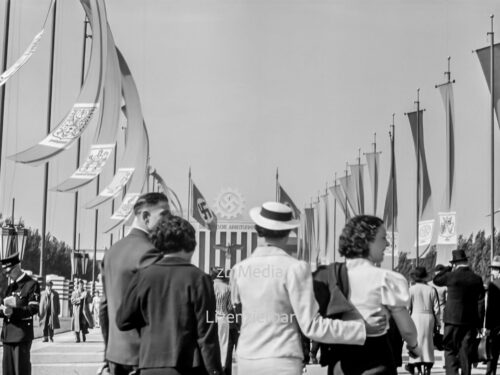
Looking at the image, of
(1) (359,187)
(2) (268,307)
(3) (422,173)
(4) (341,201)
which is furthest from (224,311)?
(4) (341,201)

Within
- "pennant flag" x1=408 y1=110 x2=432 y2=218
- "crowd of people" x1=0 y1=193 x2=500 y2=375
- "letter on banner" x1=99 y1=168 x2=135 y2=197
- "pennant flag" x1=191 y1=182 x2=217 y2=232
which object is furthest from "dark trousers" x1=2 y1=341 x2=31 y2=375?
"pennant flag" x1=191 y1=182 x2=217 y2=232

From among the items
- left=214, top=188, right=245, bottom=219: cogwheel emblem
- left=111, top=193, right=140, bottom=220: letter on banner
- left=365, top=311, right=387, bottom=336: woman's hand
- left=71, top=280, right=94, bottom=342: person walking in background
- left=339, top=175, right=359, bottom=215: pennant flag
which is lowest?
left=71, top=280, right=94, bottom=342: person walking in background

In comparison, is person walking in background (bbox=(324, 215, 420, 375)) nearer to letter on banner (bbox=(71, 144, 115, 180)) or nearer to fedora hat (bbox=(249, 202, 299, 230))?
fedora hat (bbox=(249, 202, 299, 230))

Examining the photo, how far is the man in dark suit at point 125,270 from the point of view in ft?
20.3

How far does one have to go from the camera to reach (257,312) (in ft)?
18.1

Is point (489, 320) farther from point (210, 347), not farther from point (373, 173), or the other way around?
point (373, 173)

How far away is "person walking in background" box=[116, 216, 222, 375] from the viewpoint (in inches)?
221

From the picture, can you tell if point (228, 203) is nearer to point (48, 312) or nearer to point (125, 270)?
point (48, 312)

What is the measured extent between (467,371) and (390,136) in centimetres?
3329

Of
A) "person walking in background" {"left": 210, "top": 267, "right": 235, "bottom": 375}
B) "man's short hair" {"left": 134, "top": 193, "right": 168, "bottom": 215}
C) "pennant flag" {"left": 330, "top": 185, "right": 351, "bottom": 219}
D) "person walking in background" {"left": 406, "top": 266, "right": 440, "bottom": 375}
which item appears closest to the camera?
"man's short hair" {"left": 134, "top": 193, "right": 168, "bottom": 215}

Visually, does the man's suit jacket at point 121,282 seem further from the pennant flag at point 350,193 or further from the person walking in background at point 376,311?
the pennant flag at point 350,193

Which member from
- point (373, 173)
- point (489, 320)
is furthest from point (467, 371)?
point (373, 173)

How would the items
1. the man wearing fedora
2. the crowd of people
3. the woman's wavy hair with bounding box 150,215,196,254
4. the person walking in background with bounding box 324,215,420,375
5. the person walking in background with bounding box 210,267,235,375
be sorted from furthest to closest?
the person walking in background with bounding box 210,267,235,375
the man wearing fedora
the woman's wavy hair with bounding box 150,215,196,254
the person walking in background with bounding box 324,215,420,375
the crowd of people

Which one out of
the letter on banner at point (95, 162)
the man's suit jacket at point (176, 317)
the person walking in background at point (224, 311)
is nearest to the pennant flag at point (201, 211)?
the letter on banner at point (95, 162)
